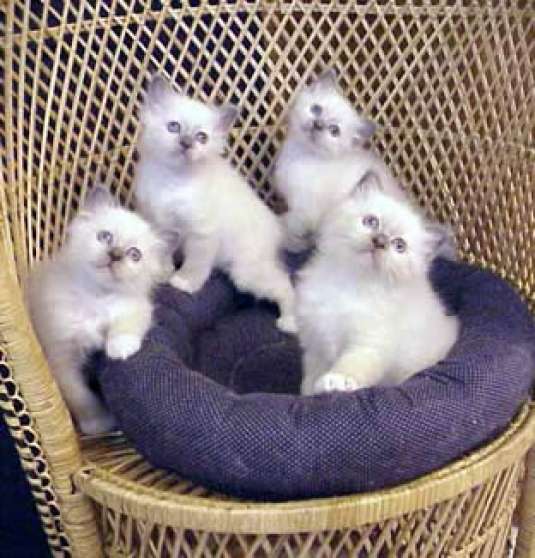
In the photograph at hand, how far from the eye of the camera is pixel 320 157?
186cm

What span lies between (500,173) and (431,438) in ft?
2.47

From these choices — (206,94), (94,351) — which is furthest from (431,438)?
(206,94)

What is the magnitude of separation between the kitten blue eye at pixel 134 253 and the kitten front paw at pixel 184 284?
0.24 meters

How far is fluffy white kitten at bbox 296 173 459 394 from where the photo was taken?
4.71ft

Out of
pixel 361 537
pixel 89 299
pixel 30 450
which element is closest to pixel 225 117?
pixel 89 299

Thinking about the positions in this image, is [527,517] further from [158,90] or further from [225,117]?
[158,90]

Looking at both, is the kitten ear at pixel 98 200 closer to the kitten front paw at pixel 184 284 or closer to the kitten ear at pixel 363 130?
the kitten front paw at pixel 184 284

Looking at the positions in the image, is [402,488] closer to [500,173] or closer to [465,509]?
[465,509]

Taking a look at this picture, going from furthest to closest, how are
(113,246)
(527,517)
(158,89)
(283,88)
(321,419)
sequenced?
(283,88), (158,89), (527,517), (113,246), (321,419)

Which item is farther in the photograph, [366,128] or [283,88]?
[283,88]

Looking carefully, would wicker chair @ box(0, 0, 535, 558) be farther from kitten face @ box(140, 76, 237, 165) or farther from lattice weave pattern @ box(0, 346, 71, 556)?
kitten face @ box(140, 76, 237, 165)

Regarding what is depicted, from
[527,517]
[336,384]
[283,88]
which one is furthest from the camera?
[283,88]

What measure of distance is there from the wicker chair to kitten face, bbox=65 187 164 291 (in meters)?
0.12

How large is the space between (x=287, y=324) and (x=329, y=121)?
43 cm
